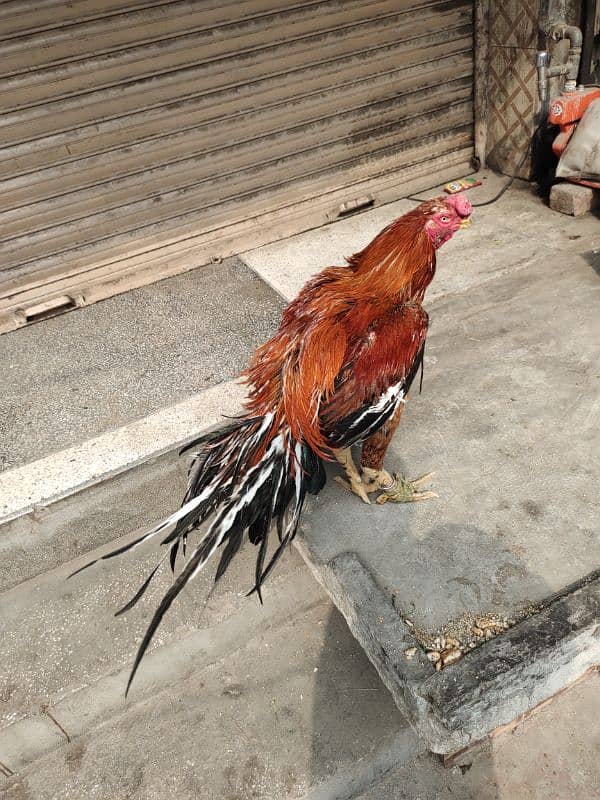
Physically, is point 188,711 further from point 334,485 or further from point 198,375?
point 198,375

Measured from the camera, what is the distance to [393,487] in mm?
3365

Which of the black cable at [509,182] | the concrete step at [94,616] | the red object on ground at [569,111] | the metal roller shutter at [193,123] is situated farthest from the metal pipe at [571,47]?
the concrete step at [94,616]

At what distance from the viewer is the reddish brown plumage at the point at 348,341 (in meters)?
2.81

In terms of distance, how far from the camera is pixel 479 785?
2594mm

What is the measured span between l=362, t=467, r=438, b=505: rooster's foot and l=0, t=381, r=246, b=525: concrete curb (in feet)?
3.59

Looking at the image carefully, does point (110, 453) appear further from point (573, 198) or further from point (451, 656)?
point (573, 198)

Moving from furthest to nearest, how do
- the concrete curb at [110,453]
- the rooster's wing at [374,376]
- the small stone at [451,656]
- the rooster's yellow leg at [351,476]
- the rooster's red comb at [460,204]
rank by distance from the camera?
the concrete curb at [110,453], the rooster's yellow leg at [351,476], the rooster's red comb at [460,204], the rooster's wing at [374,376], the small stone at [451,656]

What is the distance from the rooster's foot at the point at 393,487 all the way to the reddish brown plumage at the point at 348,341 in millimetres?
456

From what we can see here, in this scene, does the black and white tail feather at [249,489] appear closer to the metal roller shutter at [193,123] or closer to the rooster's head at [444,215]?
A: the rooster's head at [444,215]

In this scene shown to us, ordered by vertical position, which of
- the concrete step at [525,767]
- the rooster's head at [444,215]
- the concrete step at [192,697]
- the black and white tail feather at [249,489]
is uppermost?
the rooster's head at [444,215]

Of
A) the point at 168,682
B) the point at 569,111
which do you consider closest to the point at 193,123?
the point at 569,111

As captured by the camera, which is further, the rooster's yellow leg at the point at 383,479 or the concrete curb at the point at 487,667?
the rooster's yellow leg at the point at 383,479

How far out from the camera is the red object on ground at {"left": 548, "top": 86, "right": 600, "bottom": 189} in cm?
562

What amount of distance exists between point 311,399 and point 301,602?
124 cm
